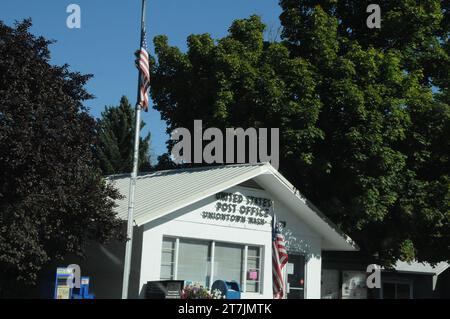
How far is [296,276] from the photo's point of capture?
22.6 meters

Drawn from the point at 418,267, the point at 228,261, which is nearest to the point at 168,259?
the point at 228,261

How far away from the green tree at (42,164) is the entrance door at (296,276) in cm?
691

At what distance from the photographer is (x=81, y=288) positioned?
58.0ft

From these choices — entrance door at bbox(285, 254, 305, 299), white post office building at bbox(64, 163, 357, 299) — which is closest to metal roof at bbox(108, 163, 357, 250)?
white post office building at bbox(64, 163, 357, 299)

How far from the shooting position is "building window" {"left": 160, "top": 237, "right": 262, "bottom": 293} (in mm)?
19562

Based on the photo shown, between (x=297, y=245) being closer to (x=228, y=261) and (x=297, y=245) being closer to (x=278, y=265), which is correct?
(x=228, y=261)

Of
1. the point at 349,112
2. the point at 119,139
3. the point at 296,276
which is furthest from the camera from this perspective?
the point at 119,139

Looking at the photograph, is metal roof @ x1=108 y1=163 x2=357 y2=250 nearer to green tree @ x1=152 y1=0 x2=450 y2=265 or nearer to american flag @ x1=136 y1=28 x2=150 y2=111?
green tree @ x1=152 y1=0 x2=450 y2=265

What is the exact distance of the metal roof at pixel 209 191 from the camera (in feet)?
61.7

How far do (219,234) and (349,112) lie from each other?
5690mm

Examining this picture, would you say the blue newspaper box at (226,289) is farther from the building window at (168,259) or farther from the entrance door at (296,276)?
the entrance door at (296,276)

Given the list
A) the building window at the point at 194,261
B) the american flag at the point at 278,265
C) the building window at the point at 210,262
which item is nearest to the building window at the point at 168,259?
the building window at the point at 210,262

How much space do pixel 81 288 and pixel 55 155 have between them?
383cm
